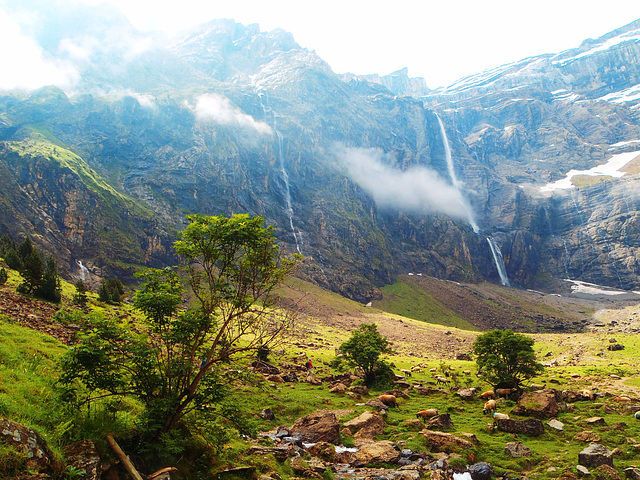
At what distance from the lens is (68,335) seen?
73.0 feet

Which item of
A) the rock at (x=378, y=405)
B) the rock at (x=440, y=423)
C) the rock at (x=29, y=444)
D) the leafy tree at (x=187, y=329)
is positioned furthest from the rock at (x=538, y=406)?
the rock at (x=29, y=444)

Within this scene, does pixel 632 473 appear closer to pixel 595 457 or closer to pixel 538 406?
pixel 595 457

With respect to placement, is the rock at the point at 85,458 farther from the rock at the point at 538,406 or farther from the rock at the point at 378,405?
the rock at the point at 538,406

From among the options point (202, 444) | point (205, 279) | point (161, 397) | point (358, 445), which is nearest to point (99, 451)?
point (161, 397)

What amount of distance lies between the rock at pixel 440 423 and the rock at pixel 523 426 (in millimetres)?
2944

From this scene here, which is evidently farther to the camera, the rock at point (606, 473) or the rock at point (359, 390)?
the rock at point (359, 390)

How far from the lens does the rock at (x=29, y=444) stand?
7133 millimetres

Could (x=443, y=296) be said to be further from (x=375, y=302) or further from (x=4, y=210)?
(x=4, y=210)

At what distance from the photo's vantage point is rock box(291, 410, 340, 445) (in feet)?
62.0

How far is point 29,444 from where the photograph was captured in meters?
7.44

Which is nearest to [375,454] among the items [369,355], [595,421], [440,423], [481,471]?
[481,471]

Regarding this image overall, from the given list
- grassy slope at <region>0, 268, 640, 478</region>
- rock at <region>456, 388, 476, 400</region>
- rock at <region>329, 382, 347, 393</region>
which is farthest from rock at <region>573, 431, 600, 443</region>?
rock at <region>329, 382, 347, 393</region>

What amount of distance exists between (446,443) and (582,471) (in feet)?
19.1

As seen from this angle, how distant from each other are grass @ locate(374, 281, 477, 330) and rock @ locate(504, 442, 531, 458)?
501 ft
